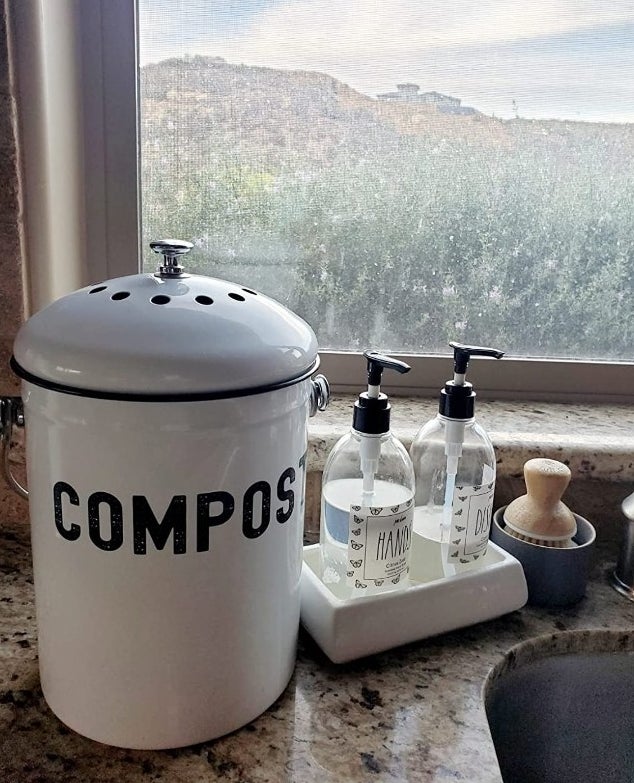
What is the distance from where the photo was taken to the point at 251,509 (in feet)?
1.75

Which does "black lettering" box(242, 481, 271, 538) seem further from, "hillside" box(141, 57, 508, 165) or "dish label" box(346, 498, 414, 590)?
"hillside" box(141, 57, 508, 165)

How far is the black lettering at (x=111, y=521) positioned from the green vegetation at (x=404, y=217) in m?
0.58

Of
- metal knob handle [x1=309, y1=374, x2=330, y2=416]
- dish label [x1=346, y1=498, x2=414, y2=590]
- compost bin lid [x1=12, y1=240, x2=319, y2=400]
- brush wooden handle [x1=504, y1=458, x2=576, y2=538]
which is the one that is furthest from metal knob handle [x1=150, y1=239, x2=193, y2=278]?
brush wooden handle [x1=504, y1=458, x2=576, y2=538]

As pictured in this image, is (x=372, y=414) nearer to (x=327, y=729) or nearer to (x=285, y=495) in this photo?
(x=285, y=495)

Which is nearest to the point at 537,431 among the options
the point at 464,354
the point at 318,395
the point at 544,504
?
the point at 544,504

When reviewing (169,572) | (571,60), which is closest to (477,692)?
(169,572)

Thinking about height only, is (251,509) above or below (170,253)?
below

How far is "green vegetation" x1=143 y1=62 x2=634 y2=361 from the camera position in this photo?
3.27 feet

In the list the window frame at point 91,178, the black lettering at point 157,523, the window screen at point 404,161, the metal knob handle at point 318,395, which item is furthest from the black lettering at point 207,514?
the window screen at point 404,161

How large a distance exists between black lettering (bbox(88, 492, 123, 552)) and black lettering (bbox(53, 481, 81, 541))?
1 centimetres

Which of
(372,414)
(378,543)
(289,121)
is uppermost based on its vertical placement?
(289,121)

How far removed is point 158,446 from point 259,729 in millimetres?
262

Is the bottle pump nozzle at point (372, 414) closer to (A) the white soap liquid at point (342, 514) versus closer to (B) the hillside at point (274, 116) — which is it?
(A) the white soap liquid at point (342, 514)

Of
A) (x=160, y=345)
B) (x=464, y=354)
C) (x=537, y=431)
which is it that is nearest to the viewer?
(x=160, y=345)
